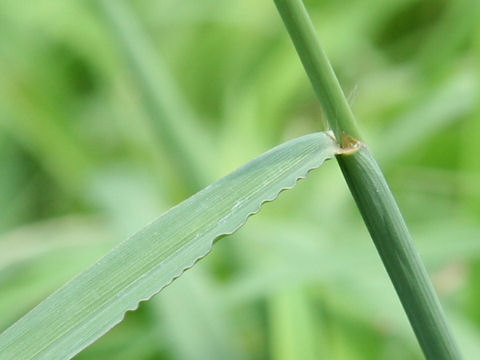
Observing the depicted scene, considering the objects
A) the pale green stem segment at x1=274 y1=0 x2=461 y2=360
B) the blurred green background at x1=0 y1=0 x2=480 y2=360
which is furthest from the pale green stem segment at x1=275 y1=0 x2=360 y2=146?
the blurred green background at x1=0 y1=0 x2=480 y2=360

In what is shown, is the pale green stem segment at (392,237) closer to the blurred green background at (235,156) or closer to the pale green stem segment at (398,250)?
the pale green stem segment at (398,250)

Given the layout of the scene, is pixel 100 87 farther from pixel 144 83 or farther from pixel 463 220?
pixel 463 220

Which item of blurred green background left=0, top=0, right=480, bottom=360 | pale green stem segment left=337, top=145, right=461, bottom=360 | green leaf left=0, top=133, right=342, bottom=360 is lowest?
pale green stem segment left=337, top=145, right=461, bottom=360

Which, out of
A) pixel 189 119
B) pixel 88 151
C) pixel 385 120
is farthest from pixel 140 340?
pixel 385 120

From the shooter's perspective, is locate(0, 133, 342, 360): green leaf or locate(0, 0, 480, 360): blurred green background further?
locate(0, 0, 480, 360): blurred green background

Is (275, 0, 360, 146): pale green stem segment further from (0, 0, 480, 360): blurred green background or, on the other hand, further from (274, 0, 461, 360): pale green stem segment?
(0, 0, 480, 360): blurred green background

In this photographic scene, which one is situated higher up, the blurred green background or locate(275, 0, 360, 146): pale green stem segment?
the blurred green background

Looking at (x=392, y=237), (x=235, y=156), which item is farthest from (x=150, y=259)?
(x=235, y=156)
